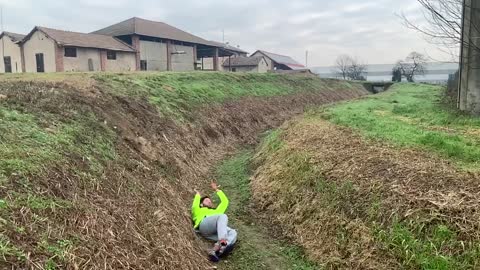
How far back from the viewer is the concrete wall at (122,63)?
3456 centimetres

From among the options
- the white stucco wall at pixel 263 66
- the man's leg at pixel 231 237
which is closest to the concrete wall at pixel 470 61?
the man's leg at pixel 231 237

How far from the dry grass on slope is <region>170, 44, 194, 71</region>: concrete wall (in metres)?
34.1

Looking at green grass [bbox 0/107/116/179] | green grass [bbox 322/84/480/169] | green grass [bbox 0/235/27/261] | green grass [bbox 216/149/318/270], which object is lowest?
green grass [bbox 216/149/318/270]

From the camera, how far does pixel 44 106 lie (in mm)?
7957

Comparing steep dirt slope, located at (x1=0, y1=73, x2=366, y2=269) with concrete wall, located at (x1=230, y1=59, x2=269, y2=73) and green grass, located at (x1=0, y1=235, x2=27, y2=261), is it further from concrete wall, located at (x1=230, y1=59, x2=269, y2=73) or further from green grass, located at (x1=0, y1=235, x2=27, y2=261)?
concrete wall, located at (x1=230, y1=59, x2=269, y2=73)

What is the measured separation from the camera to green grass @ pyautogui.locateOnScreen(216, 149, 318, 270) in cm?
626

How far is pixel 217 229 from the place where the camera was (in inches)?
263

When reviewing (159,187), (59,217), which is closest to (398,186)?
(159,187)

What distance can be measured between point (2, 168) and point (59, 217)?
98 cm

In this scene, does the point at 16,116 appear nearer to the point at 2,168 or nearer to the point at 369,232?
the point at 2,168

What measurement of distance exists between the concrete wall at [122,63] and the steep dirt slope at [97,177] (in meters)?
21.8

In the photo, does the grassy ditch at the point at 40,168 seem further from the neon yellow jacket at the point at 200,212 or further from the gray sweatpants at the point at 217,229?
the gray sweatpants at the point at 217,229

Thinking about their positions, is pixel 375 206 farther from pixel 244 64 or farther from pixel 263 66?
pixel 263 66

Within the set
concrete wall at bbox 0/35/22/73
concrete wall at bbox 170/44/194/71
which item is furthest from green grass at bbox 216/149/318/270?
concrete wall at bbox 170/44/194/71
